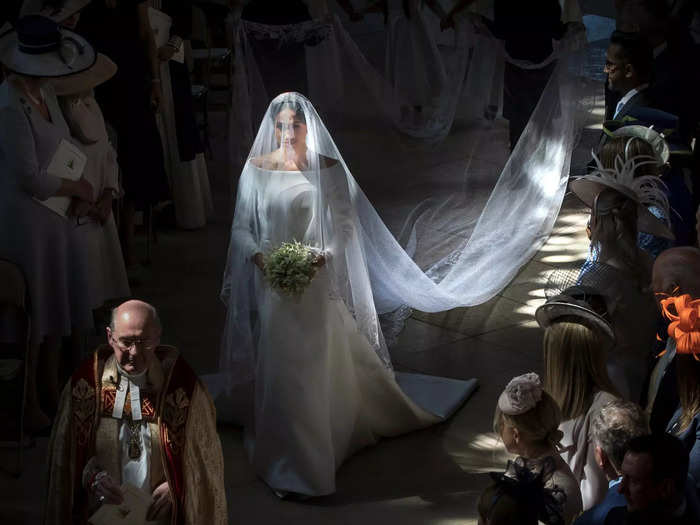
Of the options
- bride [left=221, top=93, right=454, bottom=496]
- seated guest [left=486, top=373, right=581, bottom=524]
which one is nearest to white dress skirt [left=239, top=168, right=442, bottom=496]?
bride [left=221, top=93, right=454, bottom=496]

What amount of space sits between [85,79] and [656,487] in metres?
4.69

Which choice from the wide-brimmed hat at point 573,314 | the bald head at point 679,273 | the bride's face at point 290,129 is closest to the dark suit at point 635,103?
the bride's face at point 290,129

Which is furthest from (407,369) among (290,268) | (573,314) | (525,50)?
(573,314)

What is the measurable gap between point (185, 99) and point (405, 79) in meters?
2.21

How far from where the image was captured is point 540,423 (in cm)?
402

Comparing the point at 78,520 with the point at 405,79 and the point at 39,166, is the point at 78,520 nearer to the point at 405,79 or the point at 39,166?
the point at 39,166

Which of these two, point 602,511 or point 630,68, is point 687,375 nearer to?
point 602,511

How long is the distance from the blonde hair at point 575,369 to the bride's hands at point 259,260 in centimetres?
195

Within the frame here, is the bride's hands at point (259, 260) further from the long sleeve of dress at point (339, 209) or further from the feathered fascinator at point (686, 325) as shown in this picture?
the feathered fascinator at point (686, 325)

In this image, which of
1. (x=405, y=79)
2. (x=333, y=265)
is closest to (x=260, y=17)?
(x=405, y=79)

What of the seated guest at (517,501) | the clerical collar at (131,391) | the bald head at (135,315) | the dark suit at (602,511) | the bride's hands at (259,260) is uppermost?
the bald head at (135,315)

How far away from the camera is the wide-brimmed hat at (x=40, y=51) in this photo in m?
6.10

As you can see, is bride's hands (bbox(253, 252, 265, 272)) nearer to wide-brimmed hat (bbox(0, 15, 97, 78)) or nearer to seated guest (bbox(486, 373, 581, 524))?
wide-brimmed hat (bbox(0, 15, 97, 78))

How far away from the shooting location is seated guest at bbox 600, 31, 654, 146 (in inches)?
256
